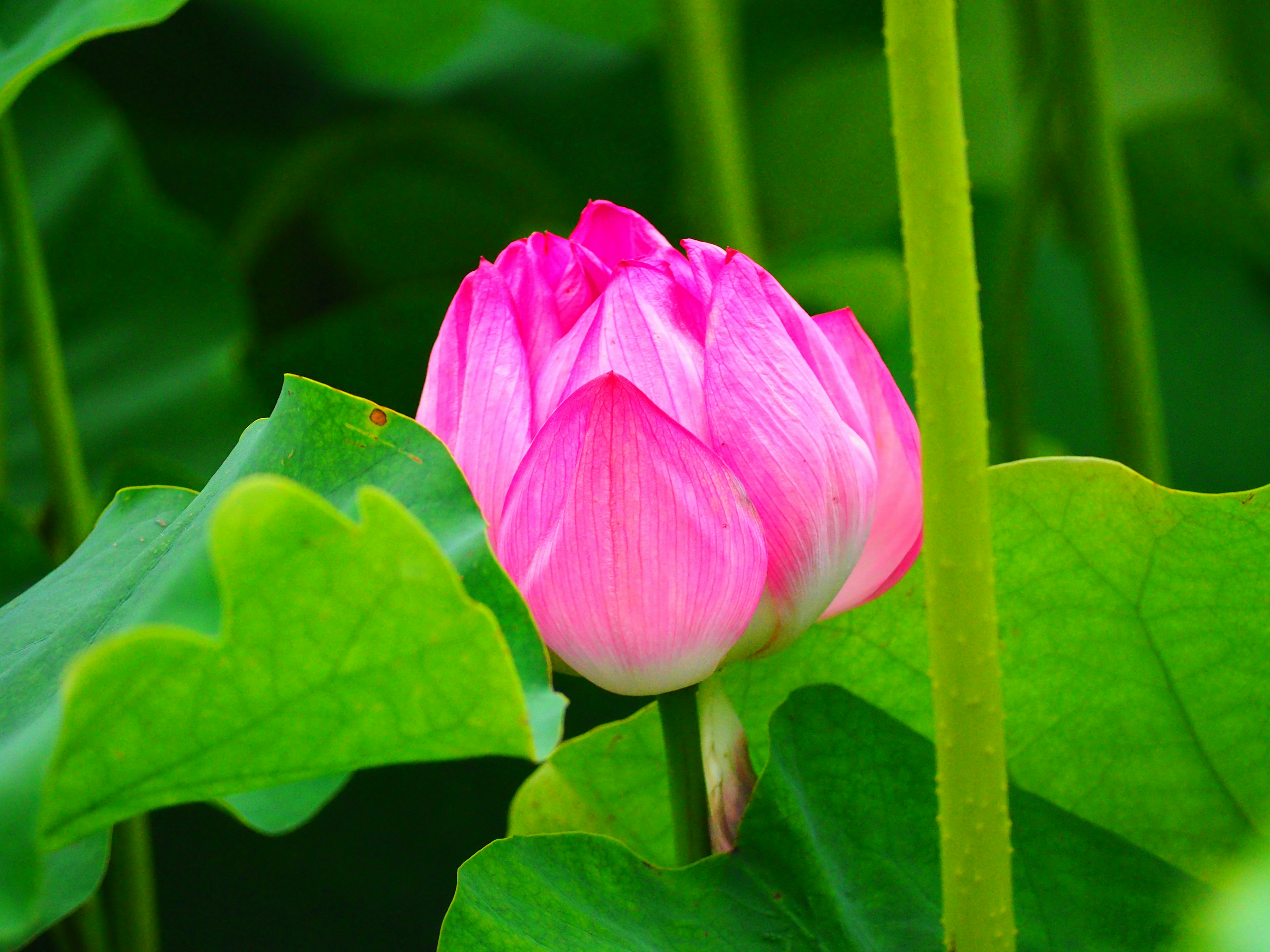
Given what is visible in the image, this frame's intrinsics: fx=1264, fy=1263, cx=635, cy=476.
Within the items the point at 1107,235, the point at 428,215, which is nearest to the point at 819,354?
the point at 1107,235

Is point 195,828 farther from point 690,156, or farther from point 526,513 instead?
point 526,513

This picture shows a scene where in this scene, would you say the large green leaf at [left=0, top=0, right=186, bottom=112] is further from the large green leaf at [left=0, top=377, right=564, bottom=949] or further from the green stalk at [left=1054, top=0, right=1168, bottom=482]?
the green stalk at [left=1054, top=0, right=1168, bottom=482]

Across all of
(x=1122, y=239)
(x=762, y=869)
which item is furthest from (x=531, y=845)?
(x=1122, y=239)

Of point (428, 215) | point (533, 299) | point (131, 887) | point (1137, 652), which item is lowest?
point (131, 887)

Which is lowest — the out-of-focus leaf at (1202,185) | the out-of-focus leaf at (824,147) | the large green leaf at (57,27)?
the large green leaf at (57,27)

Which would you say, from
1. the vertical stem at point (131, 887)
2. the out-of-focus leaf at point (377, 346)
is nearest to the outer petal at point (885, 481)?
the vertical stem at point (131, 887)

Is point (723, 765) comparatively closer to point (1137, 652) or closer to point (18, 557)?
point (1137, 652)

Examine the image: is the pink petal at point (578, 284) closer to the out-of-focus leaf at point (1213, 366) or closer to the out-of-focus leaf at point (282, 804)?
the out-of-focus leaf at point (282, 804)

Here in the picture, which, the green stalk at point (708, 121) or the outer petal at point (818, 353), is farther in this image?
the green stalk at point (708, 121)
